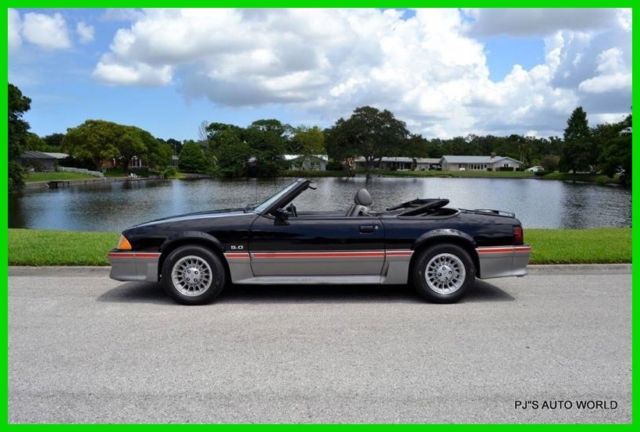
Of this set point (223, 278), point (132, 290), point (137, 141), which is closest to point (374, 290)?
point (223, 278)

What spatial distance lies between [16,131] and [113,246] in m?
39.8

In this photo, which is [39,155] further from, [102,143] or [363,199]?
[363,199]

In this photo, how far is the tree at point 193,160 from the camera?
10131 centimetres

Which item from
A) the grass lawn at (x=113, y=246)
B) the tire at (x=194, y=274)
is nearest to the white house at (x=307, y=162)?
the grass lawn at (x=113, y=246)

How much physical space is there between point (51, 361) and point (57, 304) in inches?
82.5

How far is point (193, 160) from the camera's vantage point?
4011 inches

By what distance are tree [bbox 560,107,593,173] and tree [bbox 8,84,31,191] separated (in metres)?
84.0

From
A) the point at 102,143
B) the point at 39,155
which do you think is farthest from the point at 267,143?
the point at 39,155

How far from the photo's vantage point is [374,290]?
6922 mm

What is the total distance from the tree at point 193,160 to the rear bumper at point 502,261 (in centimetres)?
9750

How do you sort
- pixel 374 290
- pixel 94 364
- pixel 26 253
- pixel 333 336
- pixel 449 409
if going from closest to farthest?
1. pixel 449 409
2. pixel 94 364
3. pixel 333 336
4. pixel 374 290
5. pixel 26 253

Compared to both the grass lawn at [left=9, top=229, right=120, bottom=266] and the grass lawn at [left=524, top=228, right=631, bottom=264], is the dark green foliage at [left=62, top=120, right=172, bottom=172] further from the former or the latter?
the grass lawn at [left=524, top=228, right=631, bottom=264]

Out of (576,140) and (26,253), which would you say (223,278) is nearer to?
(26,253)

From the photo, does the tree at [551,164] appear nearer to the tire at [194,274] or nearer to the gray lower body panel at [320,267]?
the gray lower body panel at [320,267]
